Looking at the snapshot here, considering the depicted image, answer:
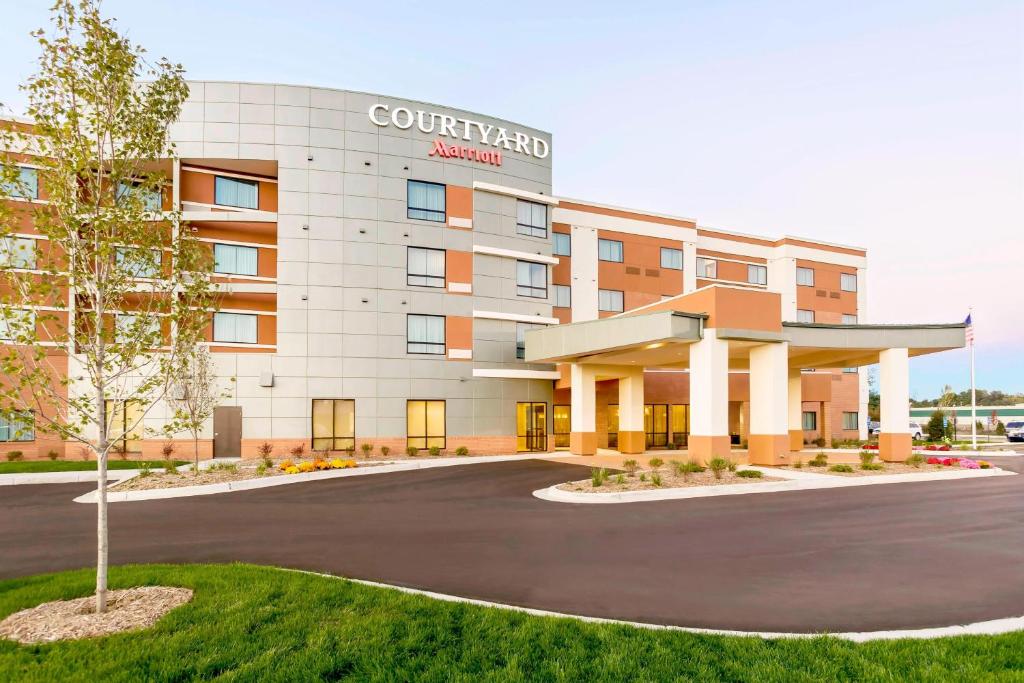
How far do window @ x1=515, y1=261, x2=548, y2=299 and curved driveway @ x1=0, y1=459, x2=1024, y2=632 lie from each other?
16.9m

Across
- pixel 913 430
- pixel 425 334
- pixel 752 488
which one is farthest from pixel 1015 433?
pixel 425 334

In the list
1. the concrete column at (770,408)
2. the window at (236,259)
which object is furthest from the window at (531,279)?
the window at (236,259)

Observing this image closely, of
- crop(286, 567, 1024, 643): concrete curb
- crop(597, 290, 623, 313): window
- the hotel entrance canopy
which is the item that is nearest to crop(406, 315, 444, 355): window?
the hotel entrance canopy

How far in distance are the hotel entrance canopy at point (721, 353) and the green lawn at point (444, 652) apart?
1627 cm

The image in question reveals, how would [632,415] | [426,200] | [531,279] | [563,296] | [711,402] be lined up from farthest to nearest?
[563,296] < [531,279] < [632,415] < [426,200] < [711,402]

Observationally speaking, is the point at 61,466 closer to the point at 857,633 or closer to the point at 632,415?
the point at 632,415

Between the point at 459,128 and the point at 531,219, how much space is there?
6294mm

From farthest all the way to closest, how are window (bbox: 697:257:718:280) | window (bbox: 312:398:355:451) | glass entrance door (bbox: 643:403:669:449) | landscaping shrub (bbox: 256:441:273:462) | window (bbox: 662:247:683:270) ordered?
window (bbox: 697:257:718:280) < window (bbox: 662:247:683:270) < glass entrance door (bbox: 643:403:669:449) < window (bbox: 312:398:355:451) < landscaping shrub (bbox: 256:441:273:462)

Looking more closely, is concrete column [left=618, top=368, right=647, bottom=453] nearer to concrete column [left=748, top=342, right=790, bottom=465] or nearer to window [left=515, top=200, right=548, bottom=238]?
concrete column [left=748, top=342, right=790, bottom=465]

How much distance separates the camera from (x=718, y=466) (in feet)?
63.2

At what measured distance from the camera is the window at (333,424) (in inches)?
1128

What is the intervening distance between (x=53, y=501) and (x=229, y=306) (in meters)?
14.2

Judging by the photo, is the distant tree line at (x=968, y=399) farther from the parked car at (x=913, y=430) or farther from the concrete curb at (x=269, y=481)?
the concrete curb at (x=269, y=481)

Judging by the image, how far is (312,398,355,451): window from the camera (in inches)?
1128
